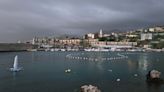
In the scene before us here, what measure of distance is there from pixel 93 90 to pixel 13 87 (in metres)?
15.5

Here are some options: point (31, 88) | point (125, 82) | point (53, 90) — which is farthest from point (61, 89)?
point (125, 82)

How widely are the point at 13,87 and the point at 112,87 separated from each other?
546 inches

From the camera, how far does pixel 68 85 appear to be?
47156 mm

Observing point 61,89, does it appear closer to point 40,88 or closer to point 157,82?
point 40,88

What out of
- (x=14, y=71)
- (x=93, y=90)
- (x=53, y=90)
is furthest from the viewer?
(x=14, y=71)

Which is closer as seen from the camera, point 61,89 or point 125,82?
point 61,89

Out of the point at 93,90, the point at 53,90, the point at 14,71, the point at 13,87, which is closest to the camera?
the point at 93,90

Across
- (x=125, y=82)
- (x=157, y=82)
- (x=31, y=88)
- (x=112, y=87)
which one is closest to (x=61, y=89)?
(x=31, y=88)

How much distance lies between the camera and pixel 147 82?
163 feet

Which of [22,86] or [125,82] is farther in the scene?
[125,82]

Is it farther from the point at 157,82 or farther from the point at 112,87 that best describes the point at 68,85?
the point at 157,82

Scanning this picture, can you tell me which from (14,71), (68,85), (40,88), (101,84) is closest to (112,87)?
(101,84)

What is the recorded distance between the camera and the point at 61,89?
4359 centimetres

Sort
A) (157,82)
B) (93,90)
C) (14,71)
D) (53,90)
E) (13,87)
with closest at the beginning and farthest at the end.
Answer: (93,90), (53,90), (13,87), (157,82), (14,71)
